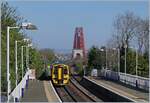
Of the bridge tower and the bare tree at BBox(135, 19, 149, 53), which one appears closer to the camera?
the bare tree at BBox(135, 19, 149, 53)

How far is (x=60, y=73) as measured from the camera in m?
58.8

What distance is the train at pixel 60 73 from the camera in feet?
192

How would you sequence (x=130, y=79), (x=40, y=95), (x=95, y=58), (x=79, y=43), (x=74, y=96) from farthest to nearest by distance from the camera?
1. (x=79, y=43)
2. (x=95, y=58)
3. (x=130, y=79)
4. (x=74, y=96)
5. (x=40, y=95)

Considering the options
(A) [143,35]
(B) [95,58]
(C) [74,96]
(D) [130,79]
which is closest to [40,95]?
(C) [74,96]

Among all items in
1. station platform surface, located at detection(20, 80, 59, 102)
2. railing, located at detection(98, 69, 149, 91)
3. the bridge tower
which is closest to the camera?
station platform surface, located at detection(20, 80, 59, 102)

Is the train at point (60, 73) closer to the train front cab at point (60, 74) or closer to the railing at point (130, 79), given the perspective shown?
the train front cab at point (60, 74)

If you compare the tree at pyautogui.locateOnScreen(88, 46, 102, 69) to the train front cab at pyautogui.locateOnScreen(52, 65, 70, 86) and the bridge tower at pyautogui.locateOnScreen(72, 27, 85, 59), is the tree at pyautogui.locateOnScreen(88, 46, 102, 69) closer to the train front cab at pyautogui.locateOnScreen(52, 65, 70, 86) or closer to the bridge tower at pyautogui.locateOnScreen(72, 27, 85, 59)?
the train front cab at pyautogui.locateOnScreen(52, 65, 70, 86)

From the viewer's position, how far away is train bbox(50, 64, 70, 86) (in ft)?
192

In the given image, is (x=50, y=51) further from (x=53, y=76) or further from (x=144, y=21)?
(x=53, y=76)

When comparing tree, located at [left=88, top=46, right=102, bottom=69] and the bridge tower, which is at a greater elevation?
the bridge tower

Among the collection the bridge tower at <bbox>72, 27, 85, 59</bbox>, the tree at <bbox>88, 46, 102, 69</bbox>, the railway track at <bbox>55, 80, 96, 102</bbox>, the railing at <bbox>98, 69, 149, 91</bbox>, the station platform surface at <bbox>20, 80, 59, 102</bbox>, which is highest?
the bridge tower at <bbox>72, 27, 85, 59</bbox>

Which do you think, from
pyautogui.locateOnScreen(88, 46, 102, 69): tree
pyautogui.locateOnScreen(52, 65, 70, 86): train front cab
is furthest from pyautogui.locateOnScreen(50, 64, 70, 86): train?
pyautogui.locateOnScreen(88, 46, 102, 69): tree

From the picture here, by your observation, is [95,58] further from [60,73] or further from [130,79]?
[130,79]

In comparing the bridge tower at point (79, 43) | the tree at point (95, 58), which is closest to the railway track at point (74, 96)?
A: the tree at point (95, 58)
